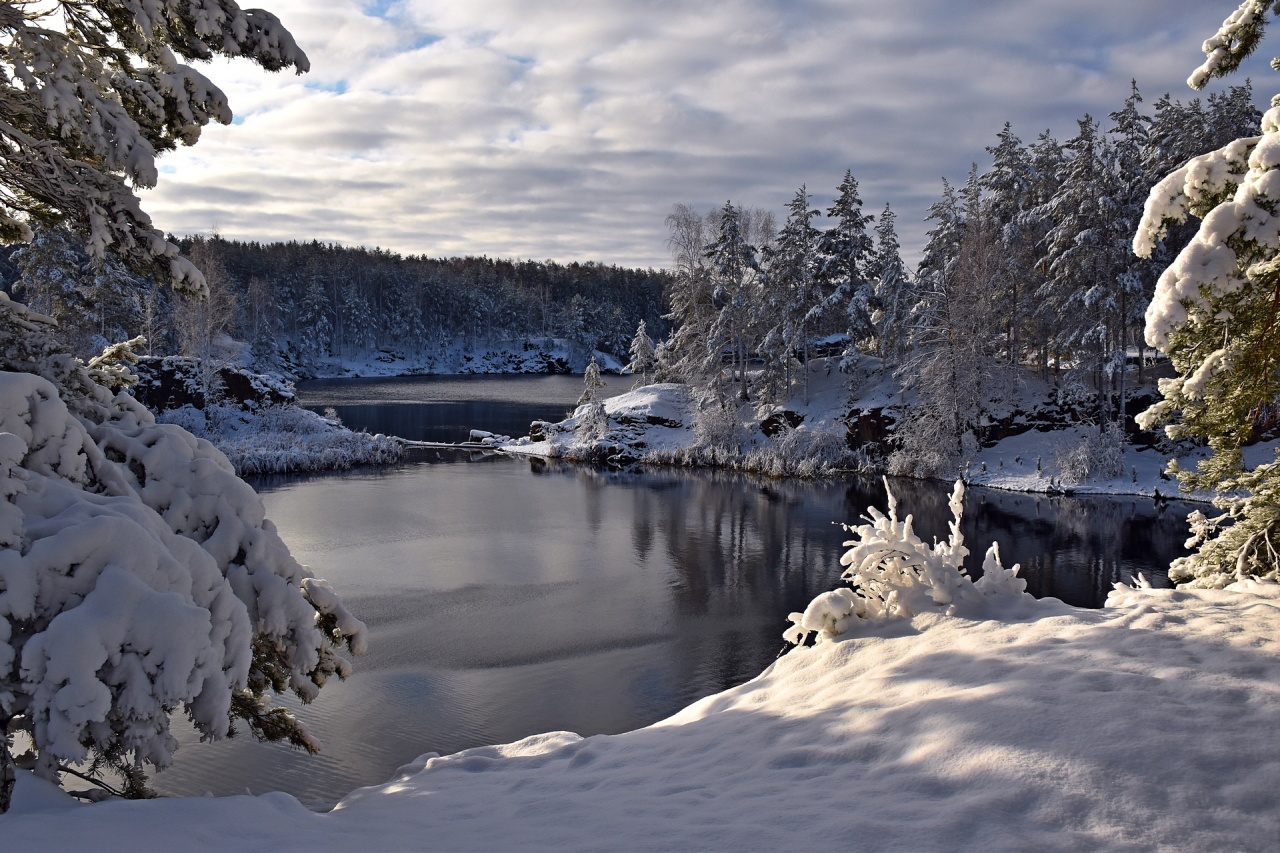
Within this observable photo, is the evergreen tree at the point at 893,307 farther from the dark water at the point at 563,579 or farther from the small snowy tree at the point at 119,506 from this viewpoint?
the small snowy tree at the point at 119,506

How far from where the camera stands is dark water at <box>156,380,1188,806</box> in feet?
35.2

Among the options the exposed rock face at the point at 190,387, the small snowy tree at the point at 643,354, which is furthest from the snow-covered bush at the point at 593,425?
the exposed rock face at the point at 190,387

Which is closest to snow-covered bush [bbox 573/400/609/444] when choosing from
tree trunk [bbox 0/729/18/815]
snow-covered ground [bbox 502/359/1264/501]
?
snow-covered ground [bbox 502/359/1264/501]

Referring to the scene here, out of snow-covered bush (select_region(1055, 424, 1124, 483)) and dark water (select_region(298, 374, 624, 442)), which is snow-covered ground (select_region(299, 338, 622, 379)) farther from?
snow-covered bush (select_region(1055, 424, 1124, 483))

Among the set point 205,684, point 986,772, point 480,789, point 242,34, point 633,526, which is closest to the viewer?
point 986,772

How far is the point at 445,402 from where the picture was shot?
6138 cm

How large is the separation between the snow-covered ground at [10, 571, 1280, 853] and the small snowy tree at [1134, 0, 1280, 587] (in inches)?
42.6

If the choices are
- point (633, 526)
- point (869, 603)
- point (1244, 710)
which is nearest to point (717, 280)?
point (633, 526)

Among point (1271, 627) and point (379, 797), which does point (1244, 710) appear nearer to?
point (1271, 627)

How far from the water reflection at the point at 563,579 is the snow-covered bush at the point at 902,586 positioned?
189 inches

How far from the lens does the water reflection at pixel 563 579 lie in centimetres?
1074

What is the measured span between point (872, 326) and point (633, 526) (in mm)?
20209

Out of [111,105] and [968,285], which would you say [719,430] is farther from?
[111,105]

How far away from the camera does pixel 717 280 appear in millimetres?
40375
